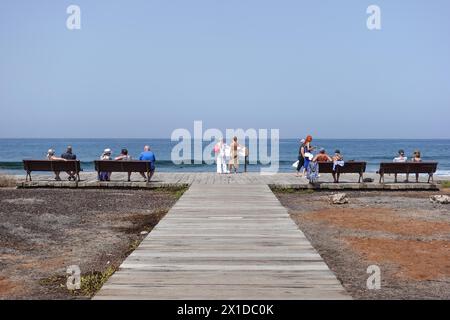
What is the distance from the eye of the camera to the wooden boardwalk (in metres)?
5.54

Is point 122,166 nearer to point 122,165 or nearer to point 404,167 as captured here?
point 122,165

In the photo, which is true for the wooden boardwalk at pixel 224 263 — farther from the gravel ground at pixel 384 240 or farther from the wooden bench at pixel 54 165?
the wooden bench at pixel 54 165

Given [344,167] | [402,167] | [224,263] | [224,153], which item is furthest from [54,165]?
[224,263]

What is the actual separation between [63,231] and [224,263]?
5.57 metres

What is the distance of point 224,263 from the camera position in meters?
6.77

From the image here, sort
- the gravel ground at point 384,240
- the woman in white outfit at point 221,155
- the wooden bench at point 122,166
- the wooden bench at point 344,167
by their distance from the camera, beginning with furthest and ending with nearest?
the woman in white outfit at point 221,155 < the wooden bench at point 344,167 < the wooden bench at point 122,166 < the gravel ground at point 384,240

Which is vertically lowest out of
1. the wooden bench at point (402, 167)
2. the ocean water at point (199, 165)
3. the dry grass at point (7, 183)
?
the ocean water at point (199, 165)

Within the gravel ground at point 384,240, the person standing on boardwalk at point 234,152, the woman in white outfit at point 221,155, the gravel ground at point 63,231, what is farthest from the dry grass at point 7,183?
the gravel ground at point 384,240

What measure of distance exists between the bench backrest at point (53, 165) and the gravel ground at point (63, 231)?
1110 millimetres

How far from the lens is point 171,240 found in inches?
328

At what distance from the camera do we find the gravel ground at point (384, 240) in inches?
280

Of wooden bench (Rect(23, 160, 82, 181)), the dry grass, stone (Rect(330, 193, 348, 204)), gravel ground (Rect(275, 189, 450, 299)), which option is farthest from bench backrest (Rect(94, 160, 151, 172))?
stone (Rect(330, 193, 348, 204))

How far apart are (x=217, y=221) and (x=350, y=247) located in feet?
8.44

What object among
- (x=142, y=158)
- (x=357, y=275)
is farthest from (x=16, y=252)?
(x=142, y=158)
